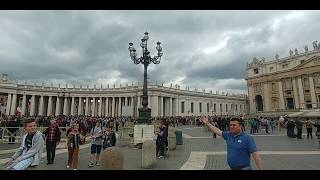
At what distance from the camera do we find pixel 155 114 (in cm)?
9194

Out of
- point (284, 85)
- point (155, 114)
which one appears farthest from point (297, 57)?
point (155, 114)

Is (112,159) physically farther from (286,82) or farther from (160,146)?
(286,82)

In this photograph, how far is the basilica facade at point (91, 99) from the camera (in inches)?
3433

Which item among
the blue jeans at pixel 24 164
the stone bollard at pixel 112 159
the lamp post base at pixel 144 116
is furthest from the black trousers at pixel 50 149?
the lamp post base at pixel 144 116

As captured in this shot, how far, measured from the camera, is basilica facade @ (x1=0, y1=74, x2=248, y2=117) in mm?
87188

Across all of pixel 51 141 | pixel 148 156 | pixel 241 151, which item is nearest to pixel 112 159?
pixel 148 156

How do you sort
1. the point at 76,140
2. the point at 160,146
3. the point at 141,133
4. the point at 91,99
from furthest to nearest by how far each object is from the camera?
the point at 91,99 → the point at 141,133 → the point at 160,146 → the point at 76,140

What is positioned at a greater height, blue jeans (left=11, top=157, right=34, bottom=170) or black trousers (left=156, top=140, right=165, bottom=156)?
blue jeans (left=11, top=157, right=34, bottom=170)

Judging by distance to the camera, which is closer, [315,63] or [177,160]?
[177,160]

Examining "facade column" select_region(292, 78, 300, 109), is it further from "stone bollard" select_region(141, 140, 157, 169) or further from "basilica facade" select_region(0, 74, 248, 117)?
"stone bollard" select_region(141, 140, 157, 169)

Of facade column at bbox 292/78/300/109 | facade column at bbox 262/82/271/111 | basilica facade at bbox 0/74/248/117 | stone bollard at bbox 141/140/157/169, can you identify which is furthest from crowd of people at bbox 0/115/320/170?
basilica facade at bbox 0/74/248/117

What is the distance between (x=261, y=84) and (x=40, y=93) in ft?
216

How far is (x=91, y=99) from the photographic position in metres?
98.1
